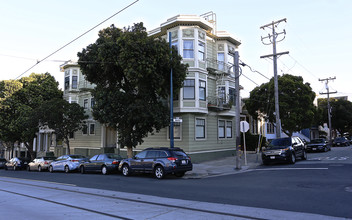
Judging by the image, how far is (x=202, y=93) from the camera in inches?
856

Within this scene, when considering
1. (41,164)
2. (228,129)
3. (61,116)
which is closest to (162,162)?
(228,129)

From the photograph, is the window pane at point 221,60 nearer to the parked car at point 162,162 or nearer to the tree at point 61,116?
the parked car at point 162,162

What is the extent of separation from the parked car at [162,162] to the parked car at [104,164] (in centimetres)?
219

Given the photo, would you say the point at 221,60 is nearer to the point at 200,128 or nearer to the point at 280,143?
the point at 200,128

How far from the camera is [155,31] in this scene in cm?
2308

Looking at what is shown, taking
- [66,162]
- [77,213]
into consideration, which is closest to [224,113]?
[66,162]

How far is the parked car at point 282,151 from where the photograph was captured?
51.0ft

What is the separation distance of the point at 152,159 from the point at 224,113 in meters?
11.8

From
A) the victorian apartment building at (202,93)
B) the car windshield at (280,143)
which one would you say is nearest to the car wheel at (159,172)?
the victorian apartment building at (202,93)

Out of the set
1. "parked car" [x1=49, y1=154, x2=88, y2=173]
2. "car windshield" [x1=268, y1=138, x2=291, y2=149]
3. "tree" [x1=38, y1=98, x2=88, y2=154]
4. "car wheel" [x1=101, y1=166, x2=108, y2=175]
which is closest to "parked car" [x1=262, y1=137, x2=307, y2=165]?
"car windshield" [x1=268, y1=138, x2=291, y2=149]

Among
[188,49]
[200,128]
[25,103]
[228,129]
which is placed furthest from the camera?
[25,103]

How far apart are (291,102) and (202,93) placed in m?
10.4

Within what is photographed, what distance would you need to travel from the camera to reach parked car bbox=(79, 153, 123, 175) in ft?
53.1

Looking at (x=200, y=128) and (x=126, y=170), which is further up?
(x=200, y=128)
